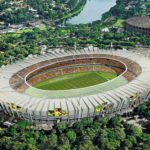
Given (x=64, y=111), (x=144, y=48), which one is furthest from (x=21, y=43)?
(x=64, y=111)

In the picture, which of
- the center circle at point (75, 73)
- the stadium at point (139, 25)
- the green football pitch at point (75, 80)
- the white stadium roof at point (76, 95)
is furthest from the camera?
the stadium at point (139, 25)

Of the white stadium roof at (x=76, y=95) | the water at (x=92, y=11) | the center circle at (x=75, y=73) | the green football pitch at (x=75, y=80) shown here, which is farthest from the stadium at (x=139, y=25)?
the white stadium roof at (x=76, y=95)

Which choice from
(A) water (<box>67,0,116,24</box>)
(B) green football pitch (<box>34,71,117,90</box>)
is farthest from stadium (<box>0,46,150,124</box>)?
(A) water (<box>67,0,116,24</box>)

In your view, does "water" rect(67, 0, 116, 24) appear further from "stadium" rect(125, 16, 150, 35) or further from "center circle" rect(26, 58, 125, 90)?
"center circle" rect(26, 58, 125, 90)

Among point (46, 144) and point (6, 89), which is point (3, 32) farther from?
point (46, 144)

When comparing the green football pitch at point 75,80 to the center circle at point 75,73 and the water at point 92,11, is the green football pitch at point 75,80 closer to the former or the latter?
the center circle at point 75,73
